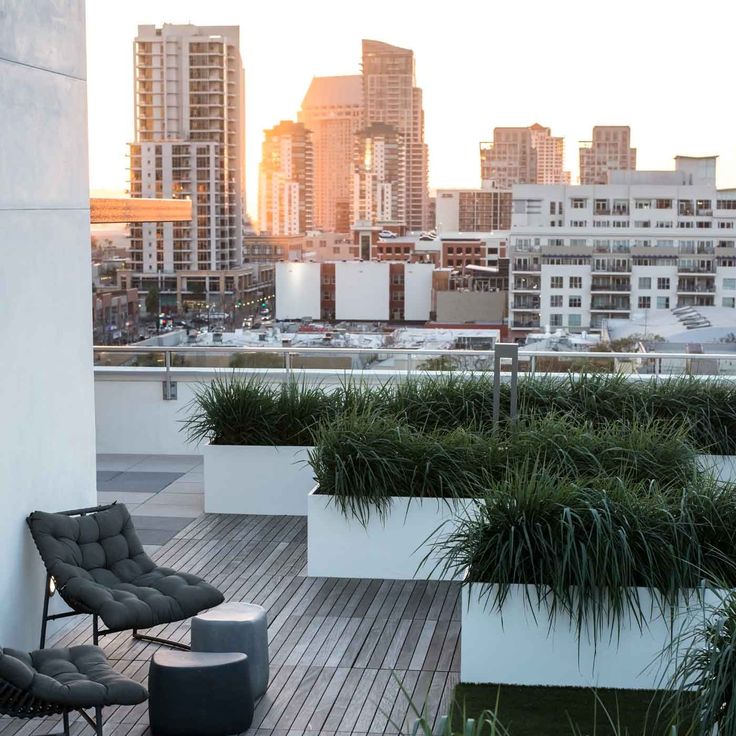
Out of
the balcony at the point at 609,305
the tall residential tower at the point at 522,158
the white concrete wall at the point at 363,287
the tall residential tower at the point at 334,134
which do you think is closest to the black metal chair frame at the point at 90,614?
the white concrete wall at the point at 363,287

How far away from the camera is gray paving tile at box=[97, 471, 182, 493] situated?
8.21m

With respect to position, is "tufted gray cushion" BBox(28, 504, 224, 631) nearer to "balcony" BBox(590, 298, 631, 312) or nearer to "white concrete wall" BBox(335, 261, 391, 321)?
"white concrete wall" BBox(335, 261, 391, 321)

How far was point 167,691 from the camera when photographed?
3994 millimetres

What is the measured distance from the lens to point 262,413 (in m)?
7.34

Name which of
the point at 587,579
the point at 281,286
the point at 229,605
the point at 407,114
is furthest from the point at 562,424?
the point at 407,114

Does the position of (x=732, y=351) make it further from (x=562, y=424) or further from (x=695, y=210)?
(x=695, y=210)

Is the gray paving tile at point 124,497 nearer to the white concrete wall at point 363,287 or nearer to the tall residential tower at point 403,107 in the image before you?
the white concrete wall at point 363,287

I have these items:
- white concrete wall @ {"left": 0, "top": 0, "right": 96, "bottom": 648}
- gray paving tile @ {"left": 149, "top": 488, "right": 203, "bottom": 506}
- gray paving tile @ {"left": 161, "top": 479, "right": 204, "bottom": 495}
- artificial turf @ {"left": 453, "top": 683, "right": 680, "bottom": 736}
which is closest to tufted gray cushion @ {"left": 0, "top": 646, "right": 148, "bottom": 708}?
white concrete wall @ {"left": 0, "top": 0, "right": 96, "bottom": 648}

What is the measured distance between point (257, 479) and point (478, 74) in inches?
1594

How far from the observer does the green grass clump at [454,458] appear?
5781 mm

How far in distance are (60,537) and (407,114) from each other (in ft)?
154

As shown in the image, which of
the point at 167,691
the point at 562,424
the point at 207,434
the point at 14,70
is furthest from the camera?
the point at 207,434

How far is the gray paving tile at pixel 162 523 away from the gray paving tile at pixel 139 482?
2.71 ft

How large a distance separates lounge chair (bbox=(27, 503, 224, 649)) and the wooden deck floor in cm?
30
